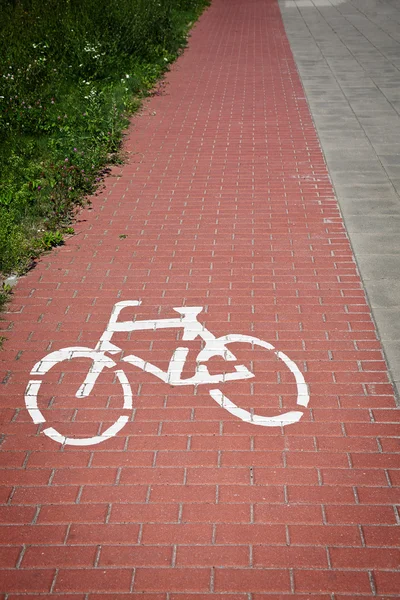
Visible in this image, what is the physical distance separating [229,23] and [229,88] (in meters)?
8.69

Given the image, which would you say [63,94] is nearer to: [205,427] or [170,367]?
[170,367]

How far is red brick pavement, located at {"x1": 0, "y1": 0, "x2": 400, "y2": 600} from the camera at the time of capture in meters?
3.61

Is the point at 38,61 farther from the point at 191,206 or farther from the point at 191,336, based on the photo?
the point at 191,336

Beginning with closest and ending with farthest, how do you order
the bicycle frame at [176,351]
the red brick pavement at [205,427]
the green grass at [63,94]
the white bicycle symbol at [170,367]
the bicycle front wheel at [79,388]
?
the red brick pavement at [205,427]
the bicycle front wheel at [79,388]
the white bicycle symbol at [170,367]
the bicycle frame at [176,351]
the green grass at [63,94]

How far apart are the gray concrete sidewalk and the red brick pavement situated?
0.21 meters

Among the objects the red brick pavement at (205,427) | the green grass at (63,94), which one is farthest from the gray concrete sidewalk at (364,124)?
the green grass at (63,94)

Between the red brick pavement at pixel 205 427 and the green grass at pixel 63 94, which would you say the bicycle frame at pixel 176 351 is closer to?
the red brick pavement at pixel 205 427

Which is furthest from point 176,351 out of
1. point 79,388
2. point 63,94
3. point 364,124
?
point 63,94

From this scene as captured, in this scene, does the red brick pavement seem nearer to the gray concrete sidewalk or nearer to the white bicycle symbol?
the white bicycle symbol

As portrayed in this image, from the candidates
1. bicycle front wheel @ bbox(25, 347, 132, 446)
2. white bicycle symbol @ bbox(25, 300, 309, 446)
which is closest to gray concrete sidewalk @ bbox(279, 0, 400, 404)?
white bicycle symbol @ bbox(25, 300, 309, 446)

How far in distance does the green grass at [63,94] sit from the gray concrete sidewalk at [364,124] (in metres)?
3.37

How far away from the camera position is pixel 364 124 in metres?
11.0

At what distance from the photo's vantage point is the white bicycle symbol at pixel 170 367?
4586mm

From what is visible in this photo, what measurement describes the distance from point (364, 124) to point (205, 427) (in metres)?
8.02
